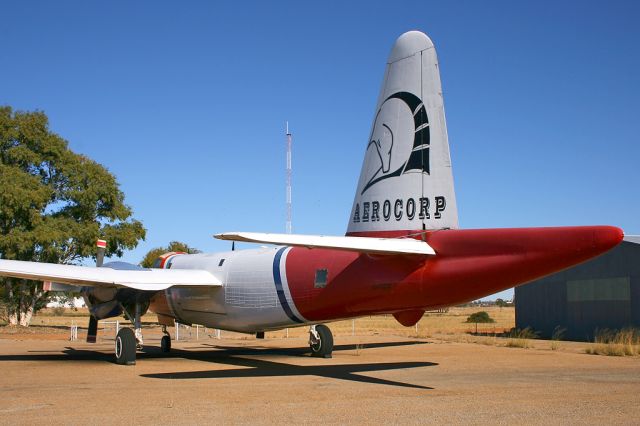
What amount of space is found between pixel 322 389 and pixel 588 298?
24168 millimetres

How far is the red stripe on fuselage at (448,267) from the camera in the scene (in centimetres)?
1192

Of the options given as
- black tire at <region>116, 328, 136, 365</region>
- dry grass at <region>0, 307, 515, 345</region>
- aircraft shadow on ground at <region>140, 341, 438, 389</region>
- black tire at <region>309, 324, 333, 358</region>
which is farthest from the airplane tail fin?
dry grass at <region>0, 307, 515, 345</region>

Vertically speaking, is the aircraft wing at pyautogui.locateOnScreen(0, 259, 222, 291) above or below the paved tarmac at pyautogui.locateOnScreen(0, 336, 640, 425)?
above

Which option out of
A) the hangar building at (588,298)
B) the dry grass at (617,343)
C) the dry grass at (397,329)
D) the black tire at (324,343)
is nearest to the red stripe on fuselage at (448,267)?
the black tire at (324,343)

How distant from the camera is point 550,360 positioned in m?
20.8

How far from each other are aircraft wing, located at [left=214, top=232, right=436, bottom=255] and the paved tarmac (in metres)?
2.75

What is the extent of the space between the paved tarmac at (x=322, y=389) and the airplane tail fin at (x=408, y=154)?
3609mm

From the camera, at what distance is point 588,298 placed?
33625 millimetres

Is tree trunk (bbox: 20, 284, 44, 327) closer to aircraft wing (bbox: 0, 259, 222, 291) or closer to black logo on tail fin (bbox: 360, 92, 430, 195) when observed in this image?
aircraft wing (bbox: 0, 259, 222, 291)

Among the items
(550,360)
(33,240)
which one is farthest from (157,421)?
(33,240)

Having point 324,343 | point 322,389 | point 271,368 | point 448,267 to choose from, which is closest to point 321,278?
point 271,368

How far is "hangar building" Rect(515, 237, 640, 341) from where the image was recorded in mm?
31016

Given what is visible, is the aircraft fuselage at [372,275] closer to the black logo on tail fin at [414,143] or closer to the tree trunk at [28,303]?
the black logo on tail fin at [414,143]

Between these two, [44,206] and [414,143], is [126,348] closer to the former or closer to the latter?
[414,143]
